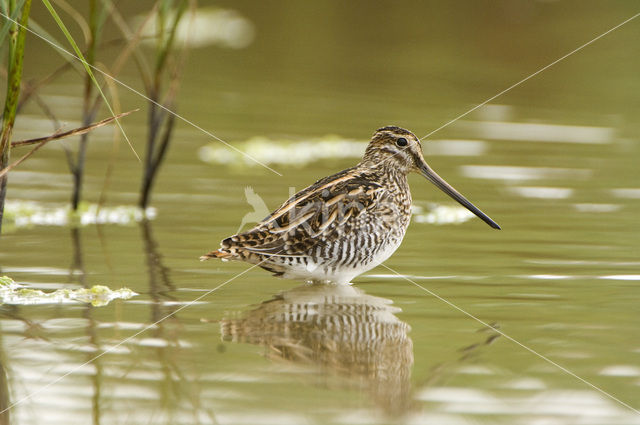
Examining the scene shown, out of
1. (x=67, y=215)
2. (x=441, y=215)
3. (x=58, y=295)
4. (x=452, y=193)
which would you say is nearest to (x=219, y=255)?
(x=58, y=295)

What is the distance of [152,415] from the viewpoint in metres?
4.38

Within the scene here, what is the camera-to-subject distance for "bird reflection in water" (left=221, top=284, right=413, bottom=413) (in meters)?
4.94

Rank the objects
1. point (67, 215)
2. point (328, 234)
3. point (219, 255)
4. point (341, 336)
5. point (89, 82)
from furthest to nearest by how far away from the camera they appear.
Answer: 1. point (67, 215)
2. point (89, 82)
3. point (328, 234)
4. point (219, 255)
5. point (341, 336)

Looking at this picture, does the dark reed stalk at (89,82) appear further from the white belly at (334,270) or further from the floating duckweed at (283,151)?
the floating duckweed at (283,151)

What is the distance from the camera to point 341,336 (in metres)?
5.66

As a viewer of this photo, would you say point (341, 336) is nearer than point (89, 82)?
Yes

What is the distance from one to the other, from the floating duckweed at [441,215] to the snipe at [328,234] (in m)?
1.80

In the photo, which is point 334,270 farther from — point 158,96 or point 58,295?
point 158,96

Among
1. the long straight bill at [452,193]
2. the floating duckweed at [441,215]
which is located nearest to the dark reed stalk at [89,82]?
the long straight bill at [452,193]

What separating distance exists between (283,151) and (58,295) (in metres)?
5.31

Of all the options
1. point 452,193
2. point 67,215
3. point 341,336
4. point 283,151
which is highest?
point 283,151

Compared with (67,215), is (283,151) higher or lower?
higher

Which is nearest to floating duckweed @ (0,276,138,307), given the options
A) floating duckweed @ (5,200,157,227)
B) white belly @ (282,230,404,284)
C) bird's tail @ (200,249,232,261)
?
bird's tail @ (200,249,232,261)

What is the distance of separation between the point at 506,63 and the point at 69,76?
22.8 ft
